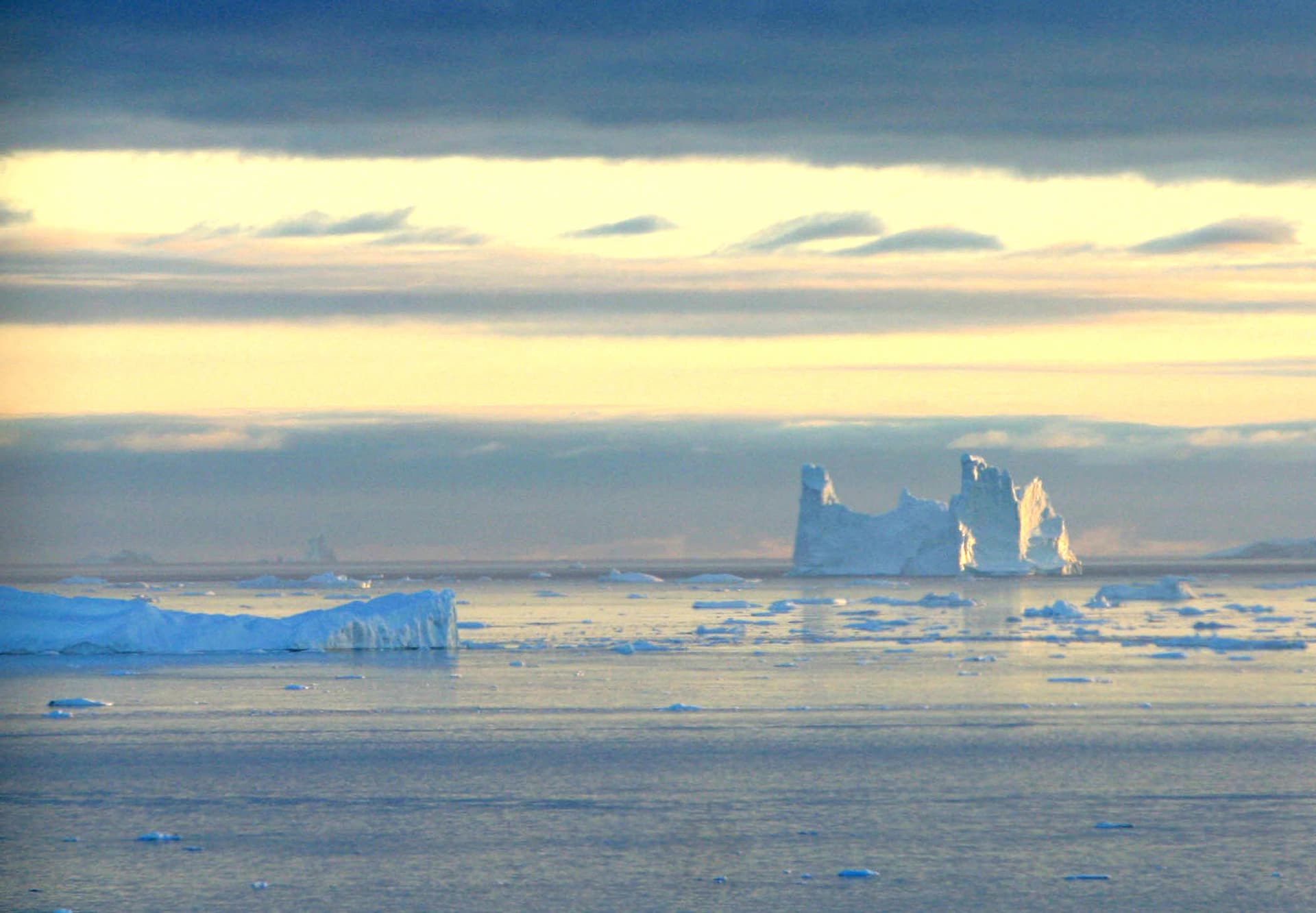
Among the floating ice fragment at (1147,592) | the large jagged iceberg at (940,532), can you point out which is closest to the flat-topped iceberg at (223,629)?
the floating ice fragment at (1147,592)

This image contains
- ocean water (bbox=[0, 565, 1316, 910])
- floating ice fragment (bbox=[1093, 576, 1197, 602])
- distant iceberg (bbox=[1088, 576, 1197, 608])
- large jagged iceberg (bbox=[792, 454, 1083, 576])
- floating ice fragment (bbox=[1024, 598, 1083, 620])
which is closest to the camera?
ocean water (bbox=[0, 565, 1316, 910])

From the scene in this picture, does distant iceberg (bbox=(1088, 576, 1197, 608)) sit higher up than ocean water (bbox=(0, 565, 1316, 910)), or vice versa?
ocean water (bbox=(0, 565, 1316, 910))

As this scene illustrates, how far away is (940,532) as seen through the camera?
9388 centimetres

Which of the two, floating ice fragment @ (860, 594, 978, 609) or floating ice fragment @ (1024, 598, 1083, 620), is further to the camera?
floating ice fragment @ (860, 594, 978, 609)

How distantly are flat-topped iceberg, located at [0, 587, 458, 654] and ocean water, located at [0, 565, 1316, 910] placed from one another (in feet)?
2.71

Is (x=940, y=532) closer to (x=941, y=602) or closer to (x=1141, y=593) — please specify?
(x=1141, y=593)

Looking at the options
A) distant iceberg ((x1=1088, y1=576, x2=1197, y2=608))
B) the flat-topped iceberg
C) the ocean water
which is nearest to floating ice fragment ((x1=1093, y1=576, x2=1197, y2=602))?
distant iceberg ((x1=1088, y1=576, x2=1197, y2=608))

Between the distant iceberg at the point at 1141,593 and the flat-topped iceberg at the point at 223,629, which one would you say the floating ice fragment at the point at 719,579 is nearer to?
the distant iceberg at the point at 1141,593

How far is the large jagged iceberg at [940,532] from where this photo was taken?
92125mm

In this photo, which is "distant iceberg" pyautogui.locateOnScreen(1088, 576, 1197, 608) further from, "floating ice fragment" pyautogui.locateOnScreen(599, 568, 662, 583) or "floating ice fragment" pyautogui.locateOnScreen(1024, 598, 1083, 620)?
"floating ice fragment" pyautogui.locateOnScreen(599, 568, 662, 583)

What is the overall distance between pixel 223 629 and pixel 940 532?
5703 centimetres

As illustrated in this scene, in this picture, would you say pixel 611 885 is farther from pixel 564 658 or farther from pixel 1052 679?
pixel 564 658

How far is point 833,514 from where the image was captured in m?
97.7

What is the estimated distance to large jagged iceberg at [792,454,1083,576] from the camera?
9212 cm
